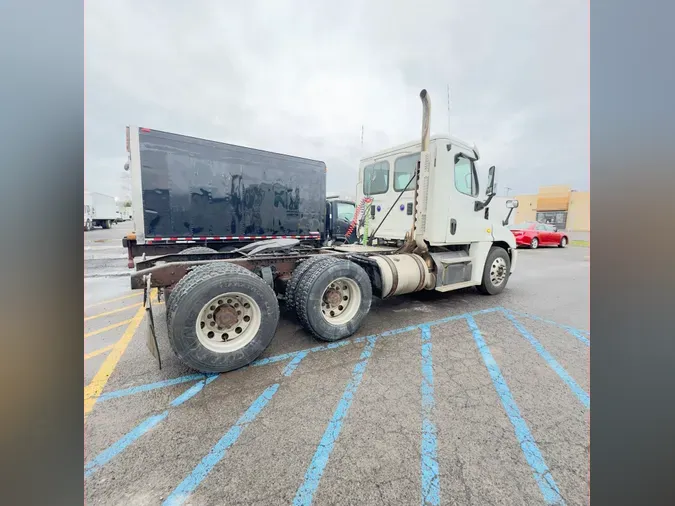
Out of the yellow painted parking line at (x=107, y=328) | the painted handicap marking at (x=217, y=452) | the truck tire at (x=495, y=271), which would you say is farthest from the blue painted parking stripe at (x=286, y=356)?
the yellow painted parking line at (x=107, y=328)

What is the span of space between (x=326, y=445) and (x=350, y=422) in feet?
1.04

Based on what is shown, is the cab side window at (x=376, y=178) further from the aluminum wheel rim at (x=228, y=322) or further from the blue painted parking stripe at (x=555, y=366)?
the aluminum wheel rim at (x=228, y=322)

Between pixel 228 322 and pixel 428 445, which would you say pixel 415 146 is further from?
pixel 428 445

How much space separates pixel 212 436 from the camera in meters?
2.36

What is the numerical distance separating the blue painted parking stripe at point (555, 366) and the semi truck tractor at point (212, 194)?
16.8 ft

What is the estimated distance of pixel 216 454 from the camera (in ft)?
7.18

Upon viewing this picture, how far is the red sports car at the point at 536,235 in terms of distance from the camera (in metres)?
17.1

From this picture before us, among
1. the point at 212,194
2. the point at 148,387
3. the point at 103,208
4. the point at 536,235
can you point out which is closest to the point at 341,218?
the point at 212,194

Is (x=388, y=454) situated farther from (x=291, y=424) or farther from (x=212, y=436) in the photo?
(x=212, y=436)

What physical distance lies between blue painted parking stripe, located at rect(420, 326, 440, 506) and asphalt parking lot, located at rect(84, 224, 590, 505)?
12 millimetres

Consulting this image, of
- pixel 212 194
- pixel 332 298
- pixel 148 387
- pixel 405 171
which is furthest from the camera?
pixel 212 194
